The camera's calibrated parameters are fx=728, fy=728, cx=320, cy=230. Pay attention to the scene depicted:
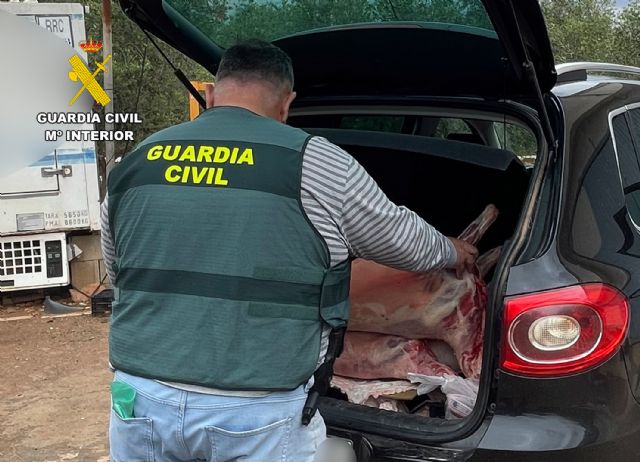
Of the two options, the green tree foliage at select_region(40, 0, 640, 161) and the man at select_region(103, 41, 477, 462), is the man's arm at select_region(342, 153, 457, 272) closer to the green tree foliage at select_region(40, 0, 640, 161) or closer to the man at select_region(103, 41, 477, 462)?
the man at select_region(103, 41, 477, 462)

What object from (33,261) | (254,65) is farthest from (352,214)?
(33,261)

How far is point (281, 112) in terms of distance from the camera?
1.98m

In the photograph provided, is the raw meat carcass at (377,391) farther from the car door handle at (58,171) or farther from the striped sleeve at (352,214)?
the car door handle at (58,171)

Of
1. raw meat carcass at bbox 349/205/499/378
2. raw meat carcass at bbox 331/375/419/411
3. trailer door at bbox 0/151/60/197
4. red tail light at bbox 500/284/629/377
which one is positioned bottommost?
trailer door at bbox 0/151/60/197

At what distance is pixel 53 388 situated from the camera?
181 inches

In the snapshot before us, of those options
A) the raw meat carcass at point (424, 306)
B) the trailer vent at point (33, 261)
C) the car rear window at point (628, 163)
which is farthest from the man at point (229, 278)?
the trailer vent at point (33, 261)

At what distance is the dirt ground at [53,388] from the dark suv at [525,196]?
1957mm

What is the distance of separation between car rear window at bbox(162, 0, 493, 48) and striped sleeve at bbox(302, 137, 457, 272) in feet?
2.69

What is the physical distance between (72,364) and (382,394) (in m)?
3.21

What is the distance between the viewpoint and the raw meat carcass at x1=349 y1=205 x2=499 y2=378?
8.31 feet

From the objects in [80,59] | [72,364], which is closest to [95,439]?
[72,364]

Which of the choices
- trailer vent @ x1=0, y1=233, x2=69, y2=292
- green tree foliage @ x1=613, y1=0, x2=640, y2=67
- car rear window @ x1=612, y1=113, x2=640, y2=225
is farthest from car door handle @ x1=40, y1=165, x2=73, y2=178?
green tree foliage @ x1=613, y1=0, x2=640, y2=67

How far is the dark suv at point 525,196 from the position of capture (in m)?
1.94

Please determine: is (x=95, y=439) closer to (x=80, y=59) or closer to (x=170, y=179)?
(x=170, y=179)
